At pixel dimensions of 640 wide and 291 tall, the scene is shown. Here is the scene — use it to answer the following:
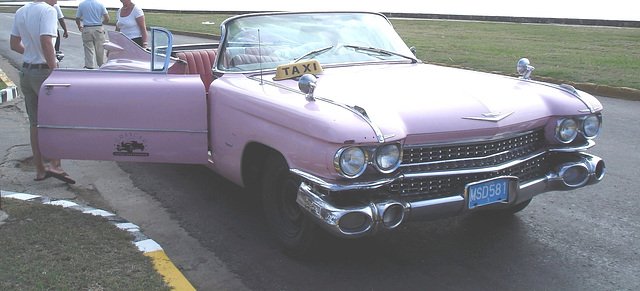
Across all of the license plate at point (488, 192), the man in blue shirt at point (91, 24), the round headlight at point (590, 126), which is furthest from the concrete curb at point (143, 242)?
Answer: the man in blue shirt at point (91, 24)

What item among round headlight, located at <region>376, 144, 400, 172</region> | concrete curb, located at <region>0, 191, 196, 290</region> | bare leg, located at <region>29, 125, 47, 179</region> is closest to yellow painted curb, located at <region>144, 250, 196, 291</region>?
concrete curb, located at <region>0, 191, 196, 290</region>

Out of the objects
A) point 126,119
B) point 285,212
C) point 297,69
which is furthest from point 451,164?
point 126,119

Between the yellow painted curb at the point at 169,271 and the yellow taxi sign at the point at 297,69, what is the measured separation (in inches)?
58.2

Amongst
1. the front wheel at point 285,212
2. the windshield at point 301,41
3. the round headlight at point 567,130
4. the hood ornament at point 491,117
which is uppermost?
the windshield at point 301,41

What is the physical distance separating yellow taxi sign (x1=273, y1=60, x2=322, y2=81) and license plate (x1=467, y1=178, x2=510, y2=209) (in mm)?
1594

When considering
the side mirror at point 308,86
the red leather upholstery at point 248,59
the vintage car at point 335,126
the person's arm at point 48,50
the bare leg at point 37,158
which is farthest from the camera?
the bare leg at point 37,158

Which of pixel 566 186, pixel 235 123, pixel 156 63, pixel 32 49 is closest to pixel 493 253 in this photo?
pixel 566 186

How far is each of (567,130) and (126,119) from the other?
119 inches

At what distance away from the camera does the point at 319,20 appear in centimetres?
557

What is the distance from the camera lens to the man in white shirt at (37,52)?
578 centimetres

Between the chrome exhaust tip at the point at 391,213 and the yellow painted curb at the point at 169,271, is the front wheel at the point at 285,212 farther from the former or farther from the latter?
the yellow painted curb at the point at 169,271

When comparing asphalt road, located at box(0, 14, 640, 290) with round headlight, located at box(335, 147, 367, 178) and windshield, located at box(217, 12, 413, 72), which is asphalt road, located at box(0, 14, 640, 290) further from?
windshield, located at box(217, 12, 413, 72)

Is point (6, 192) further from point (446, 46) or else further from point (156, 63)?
point (446, 46)

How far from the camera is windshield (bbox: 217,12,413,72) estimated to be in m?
5.21
